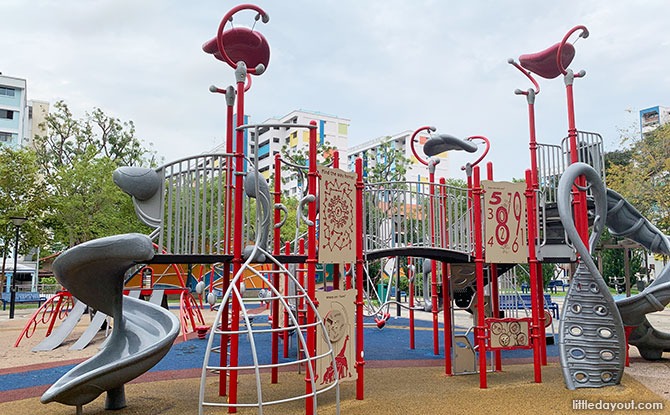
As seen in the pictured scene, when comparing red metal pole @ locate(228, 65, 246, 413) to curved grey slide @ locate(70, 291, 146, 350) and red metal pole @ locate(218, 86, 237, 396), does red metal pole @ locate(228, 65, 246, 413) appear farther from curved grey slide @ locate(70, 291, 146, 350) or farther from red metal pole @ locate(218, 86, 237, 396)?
curved grey slide @ locate(70, 291, 146, 350)

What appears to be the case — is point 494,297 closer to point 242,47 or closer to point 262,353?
point 262,353

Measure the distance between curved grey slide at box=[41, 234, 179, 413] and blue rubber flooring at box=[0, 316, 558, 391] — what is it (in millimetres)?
2517

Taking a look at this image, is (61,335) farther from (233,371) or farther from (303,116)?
(303,116)

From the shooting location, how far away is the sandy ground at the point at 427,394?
6312 millimetres

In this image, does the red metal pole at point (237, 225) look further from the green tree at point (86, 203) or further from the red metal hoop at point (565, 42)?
the green tree at point (86, 203)

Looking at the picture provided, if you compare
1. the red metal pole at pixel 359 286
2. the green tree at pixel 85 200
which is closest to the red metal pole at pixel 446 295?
the red metal pole at pixel 359 286

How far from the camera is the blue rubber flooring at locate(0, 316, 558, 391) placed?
27.7 feet

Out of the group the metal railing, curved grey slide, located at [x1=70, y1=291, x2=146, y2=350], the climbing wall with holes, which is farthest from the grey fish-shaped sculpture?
curved grey slide, located at [x1=70, y1=291, x2=146, y2=350]

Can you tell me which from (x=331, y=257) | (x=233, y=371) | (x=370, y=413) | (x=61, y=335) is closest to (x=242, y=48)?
(x=331, y=257)

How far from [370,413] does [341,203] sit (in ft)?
8.43

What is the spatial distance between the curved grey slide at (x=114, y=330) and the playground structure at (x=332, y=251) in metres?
0.02

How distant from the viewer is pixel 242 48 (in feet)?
25.5

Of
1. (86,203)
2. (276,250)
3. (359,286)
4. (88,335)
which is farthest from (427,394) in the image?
(86,203)

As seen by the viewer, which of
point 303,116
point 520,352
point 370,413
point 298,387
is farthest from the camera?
point 303,116
